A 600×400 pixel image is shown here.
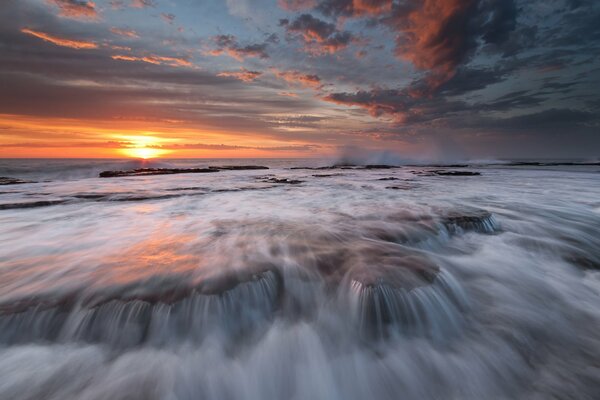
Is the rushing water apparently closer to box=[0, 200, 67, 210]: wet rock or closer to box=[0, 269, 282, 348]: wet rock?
box=[0, 269, 282, 348]: wet rock

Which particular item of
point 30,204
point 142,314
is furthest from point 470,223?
point 30,204

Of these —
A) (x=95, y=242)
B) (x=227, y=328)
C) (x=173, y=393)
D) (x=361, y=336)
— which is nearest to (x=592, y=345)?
(x=361, y=336)

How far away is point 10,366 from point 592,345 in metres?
5.50

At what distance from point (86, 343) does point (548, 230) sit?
845cm

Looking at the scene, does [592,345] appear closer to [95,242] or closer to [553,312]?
[553,312]

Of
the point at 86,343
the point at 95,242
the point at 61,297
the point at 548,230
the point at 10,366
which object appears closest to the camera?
the point at 10,366

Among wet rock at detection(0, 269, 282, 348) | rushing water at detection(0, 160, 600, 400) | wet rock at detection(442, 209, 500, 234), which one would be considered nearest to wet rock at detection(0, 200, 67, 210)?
rushing water at detection(0, 160, 600, 400)

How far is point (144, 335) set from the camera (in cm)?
287

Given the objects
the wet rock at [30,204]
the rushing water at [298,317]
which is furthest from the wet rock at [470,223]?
the wet rock at [30,204]

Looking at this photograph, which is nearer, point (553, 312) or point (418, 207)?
point (553, 312)

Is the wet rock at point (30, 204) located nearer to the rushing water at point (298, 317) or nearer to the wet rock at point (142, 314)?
the rushing water at point (298, 317)

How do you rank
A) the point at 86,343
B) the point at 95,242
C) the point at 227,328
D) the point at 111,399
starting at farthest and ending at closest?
1. the point at 95,242
2. the point at 227,328
3. the point at 86,343
4. the point at 111,399

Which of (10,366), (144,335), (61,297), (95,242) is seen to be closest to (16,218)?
(95,242)

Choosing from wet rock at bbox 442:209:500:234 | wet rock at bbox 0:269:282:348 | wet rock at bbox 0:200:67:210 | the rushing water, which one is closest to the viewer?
the rushing water
